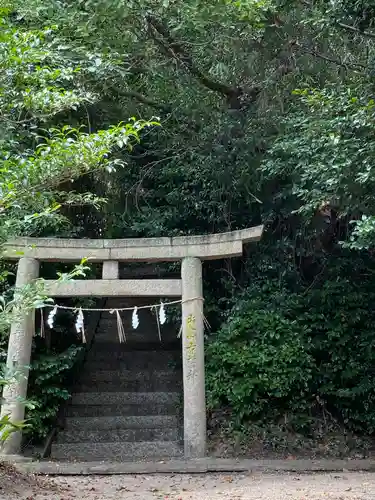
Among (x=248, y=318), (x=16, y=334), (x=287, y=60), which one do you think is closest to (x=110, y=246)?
(x=16, y=334)

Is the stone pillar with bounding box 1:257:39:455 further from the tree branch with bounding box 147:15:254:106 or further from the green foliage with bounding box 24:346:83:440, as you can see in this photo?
the tree branch with bounding box 147:15:254:106

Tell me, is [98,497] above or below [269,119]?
below

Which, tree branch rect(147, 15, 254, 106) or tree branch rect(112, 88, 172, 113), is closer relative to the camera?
tree branch rect(147, 15, 254, 106)

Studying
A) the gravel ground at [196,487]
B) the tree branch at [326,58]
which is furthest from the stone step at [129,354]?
the tree branch at [326,58]

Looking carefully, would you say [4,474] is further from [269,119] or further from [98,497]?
[269,119]

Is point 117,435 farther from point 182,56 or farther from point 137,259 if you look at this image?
point 182,56

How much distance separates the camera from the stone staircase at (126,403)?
872 centimetres

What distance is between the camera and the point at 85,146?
4.86 metres

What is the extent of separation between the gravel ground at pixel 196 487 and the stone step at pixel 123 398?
2.67 meters

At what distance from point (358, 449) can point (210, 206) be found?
14.5 feet

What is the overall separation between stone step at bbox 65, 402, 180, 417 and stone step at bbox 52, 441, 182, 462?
0.85m

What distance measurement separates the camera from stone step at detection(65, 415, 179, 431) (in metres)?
9.23

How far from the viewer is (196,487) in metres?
6.56

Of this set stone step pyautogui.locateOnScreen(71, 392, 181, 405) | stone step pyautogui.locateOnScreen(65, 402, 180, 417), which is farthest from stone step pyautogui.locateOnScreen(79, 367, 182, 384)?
stone step pyautogui.locateOnScreen(65, 402, 180, 417)
